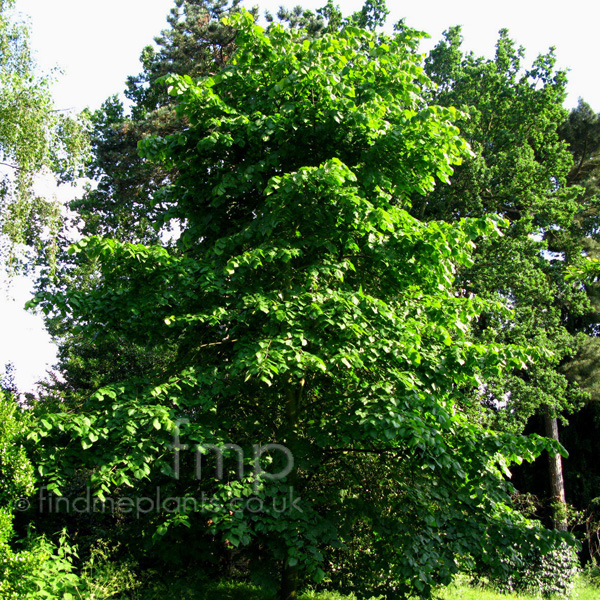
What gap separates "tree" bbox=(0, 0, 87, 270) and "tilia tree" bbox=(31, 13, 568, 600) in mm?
6478

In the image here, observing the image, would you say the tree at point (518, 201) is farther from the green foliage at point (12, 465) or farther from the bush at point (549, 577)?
the green foliage at point (12, 465)

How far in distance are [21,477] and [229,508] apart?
1.93 metres

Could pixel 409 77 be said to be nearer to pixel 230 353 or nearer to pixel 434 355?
pixel 434 355

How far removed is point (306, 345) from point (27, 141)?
31.1ft

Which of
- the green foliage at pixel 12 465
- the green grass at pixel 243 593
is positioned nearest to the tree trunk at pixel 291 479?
the green grass at pixel 243 593

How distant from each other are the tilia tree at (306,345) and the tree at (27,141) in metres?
6.48

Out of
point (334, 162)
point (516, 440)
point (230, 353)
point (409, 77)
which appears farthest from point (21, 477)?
point (409, 77)

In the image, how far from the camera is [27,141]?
11.9 metres

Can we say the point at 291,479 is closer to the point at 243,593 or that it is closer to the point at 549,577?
the point at 243,593

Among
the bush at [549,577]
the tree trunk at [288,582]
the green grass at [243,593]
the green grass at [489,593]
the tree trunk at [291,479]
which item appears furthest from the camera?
the bush at [549,577]

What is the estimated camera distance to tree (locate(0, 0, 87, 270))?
1173 centimetres

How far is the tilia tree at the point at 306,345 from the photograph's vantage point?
506 cm

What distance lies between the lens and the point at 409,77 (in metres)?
6.59

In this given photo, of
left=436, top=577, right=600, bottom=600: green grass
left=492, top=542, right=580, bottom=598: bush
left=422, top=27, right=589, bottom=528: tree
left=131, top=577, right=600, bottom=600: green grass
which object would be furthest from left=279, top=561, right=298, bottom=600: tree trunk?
left=422, top=27, right=589, bottom=528: tree
